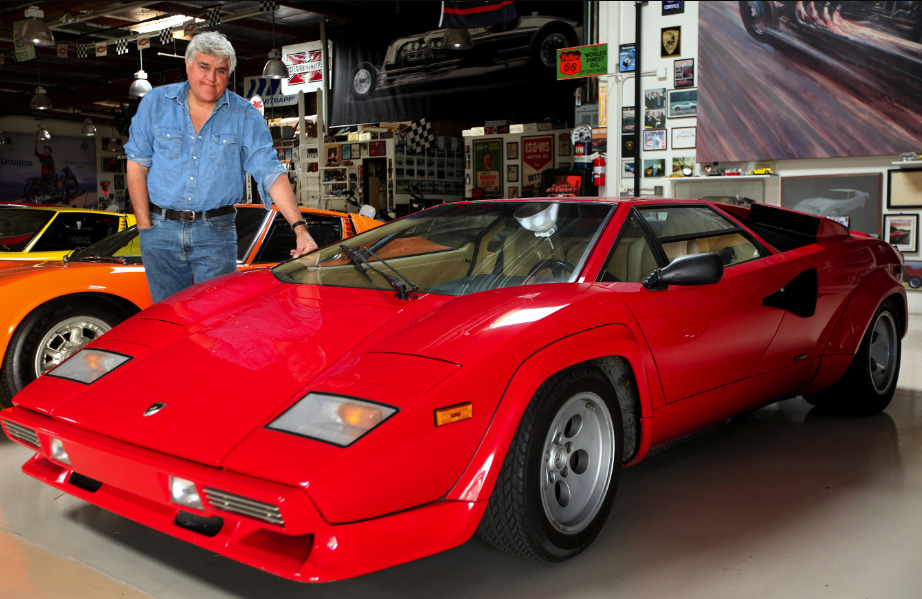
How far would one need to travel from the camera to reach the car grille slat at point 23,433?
1.87 metres

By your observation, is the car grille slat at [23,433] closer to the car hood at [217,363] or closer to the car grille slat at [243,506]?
the car hood at [217,363]

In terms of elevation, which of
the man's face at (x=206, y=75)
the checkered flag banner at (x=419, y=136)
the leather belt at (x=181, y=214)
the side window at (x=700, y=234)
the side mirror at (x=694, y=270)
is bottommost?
A: the side mirror at (x=694, y=270)

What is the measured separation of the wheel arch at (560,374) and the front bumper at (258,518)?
0.07 meters

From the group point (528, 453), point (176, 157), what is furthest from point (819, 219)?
point (176, 157)

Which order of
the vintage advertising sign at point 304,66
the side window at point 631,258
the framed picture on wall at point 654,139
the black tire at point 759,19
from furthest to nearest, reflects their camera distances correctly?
the vintage advertising sign at point 304,66, the framed picture on wall at point 654,139, the black tire at point 759,19, the side window at point 631,258

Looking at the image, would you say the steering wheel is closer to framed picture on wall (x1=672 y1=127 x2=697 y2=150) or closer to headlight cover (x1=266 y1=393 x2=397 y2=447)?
headlight cover (x1=266 y1=393 x2=397 y2=447)

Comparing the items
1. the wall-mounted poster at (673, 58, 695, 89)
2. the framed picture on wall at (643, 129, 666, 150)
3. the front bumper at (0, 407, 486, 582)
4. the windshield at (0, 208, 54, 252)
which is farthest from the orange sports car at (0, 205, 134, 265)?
the wall-mounted poster at (673, 58, 695, 89)

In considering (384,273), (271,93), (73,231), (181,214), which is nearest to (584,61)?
(73,231)

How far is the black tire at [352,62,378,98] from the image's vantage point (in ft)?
40.5

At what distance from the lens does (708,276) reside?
2.10 meters

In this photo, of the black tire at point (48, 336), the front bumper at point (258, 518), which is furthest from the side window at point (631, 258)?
the black tire at point (48, 336)

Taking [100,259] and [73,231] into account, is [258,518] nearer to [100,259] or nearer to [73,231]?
[100,259]

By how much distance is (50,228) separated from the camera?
5.28m

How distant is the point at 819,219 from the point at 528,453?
200 cm
